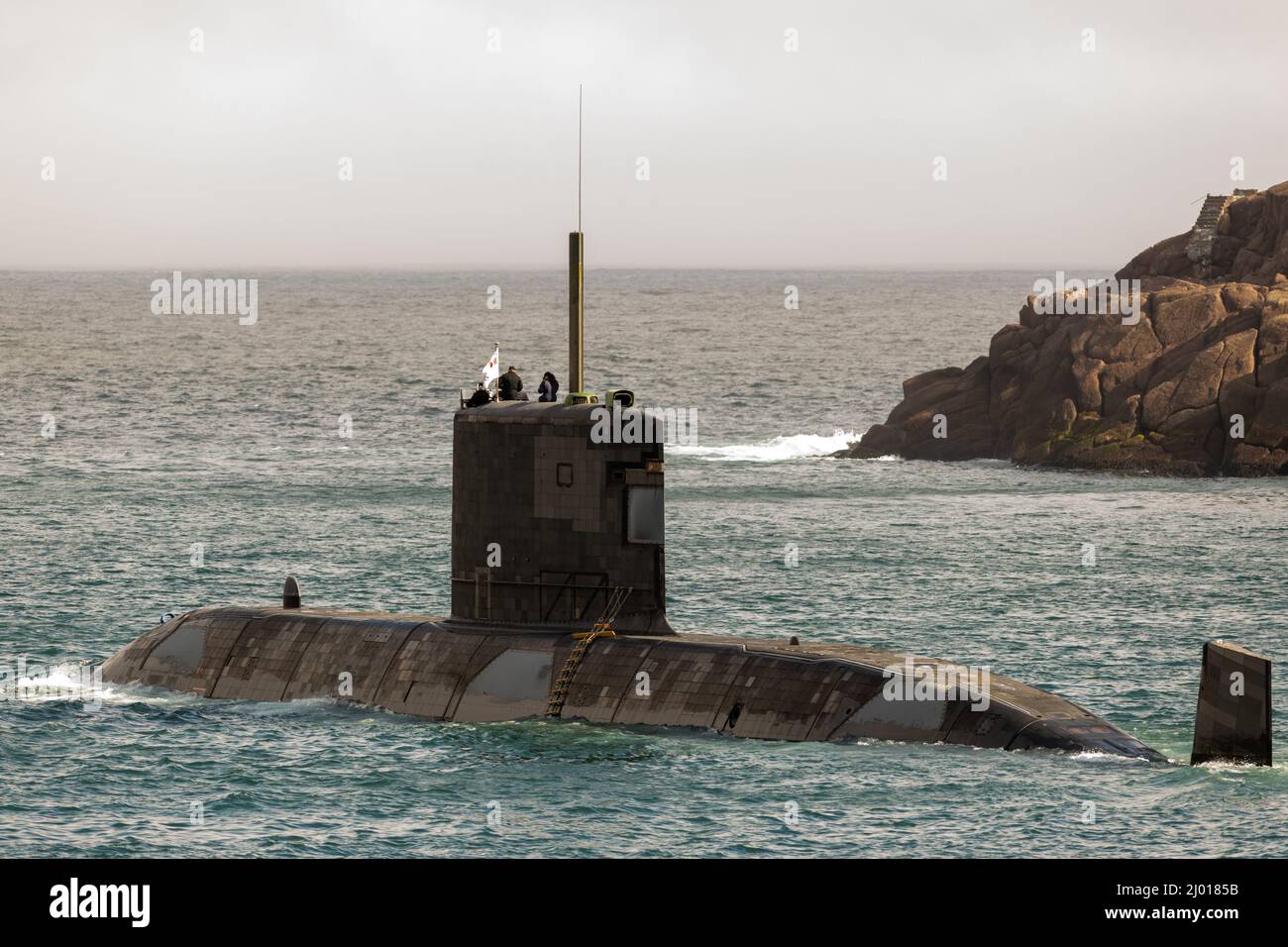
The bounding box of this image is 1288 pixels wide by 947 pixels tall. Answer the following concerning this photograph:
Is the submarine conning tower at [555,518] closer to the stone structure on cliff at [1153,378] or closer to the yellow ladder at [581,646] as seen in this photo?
the yellow ladder at [581,646]

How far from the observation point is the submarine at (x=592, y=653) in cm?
3428

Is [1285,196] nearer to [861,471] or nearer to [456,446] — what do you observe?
[861,471]

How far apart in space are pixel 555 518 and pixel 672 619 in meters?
17.5

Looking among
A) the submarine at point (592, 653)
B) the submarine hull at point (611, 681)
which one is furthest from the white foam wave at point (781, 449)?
the submarine at point (592, 653)

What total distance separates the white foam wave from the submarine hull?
197 ft

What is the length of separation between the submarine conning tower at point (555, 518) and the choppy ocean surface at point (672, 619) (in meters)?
2.65

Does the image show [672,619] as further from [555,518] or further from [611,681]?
[611,681]

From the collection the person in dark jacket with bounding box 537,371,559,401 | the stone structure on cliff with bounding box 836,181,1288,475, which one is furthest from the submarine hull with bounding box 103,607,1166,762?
the stone structure on cliff with bounding box 836,181,1288,475

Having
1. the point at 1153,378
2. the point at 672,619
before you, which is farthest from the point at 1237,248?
the point at 672,619

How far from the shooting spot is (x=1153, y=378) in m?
87.6
